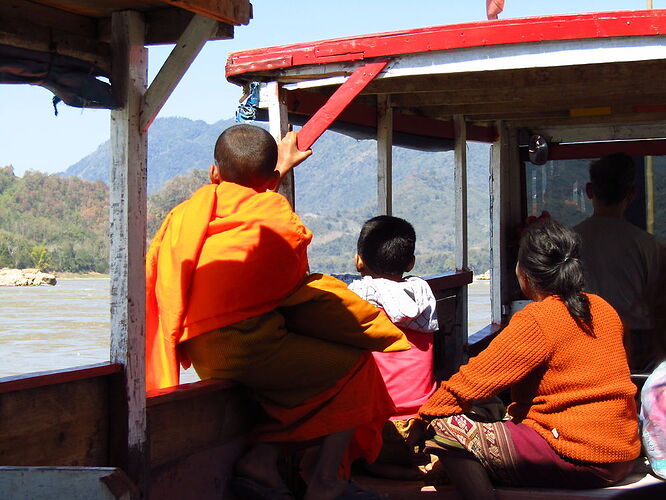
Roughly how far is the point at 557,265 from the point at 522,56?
1.24 meters

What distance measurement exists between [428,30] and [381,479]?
202cm

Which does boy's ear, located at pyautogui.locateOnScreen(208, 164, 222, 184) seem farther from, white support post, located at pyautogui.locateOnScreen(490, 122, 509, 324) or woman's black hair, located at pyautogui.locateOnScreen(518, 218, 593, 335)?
white support post, located at pyautogui.locateOnScreen(490, 122, 509, 324)

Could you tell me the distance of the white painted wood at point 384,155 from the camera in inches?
225

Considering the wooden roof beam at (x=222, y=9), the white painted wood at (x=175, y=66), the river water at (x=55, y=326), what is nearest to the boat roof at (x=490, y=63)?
the wooden roof beam at (x=222, y=9)

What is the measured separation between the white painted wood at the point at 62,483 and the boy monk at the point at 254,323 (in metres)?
1.35

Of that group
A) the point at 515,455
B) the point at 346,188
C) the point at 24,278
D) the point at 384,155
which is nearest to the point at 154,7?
the point at 515,455

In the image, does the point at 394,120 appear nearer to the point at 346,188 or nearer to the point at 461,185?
the point at 461,185

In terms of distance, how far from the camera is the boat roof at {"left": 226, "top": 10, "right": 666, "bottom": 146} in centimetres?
386

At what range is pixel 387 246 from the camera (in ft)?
13.3

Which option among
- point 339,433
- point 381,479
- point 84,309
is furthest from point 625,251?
point 84,309

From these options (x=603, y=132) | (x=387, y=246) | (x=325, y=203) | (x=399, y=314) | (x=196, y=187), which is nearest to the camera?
(x=399, y=314)

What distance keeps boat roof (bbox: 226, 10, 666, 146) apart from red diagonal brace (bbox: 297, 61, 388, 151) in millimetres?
47

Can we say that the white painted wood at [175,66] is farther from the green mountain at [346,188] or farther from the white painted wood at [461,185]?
the green mountain at [346,188]

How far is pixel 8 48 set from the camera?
7.76 feet
